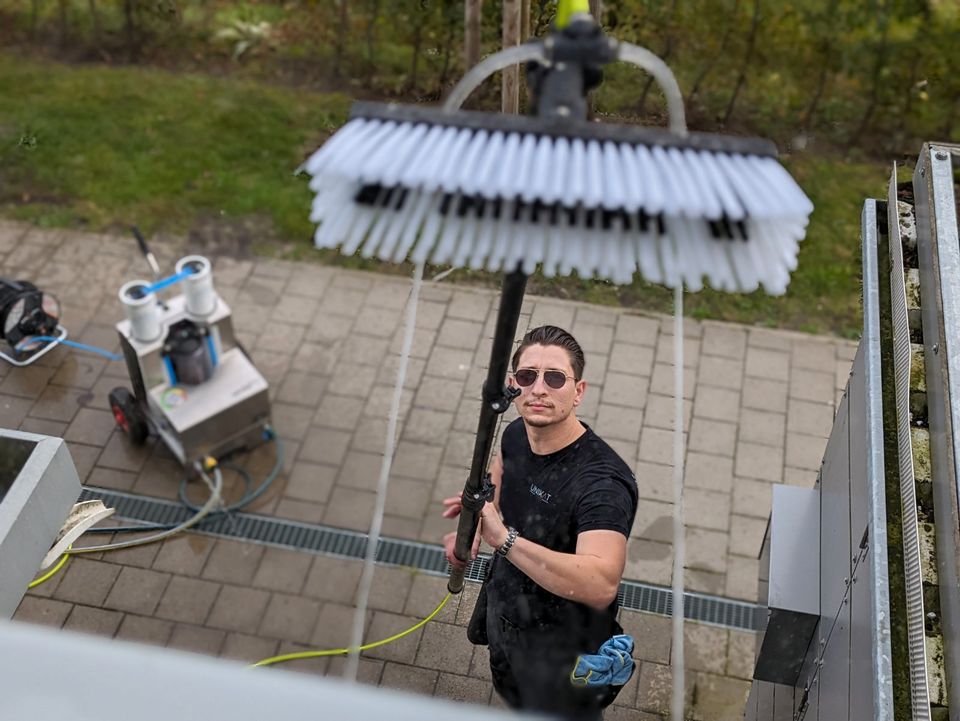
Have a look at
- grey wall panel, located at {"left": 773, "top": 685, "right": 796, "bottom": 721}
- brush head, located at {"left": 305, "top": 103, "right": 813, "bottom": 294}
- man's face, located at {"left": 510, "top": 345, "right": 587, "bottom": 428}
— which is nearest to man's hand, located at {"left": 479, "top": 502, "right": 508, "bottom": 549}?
man's face, located at {"left": 510, "top": 345, "right": 587, "bottom": 428}

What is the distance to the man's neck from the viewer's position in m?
3.07

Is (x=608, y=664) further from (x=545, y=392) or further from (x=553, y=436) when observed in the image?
(x=545, y=392)

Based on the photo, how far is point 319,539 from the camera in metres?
5.30

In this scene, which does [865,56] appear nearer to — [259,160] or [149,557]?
[259,160]

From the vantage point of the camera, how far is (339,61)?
8711 mm

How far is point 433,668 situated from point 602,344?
2830 mm

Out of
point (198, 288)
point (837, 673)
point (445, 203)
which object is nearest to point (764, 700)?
point (837, 673)

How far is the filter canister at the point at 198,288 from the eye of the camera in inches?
199

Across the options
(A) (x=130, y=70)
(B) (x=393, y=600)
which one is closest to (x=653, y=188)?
(B) (x=393, y=600)

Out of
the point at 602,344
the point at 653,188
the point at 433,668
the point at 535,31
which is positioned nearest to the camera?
the point at 653,188

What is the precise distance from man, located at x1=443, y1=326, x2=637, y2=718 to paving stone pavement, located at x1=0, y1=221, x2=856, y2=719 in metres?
0.49

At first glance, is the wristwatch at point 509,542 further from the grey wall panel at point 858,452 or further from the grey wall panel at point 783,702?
the grey wall panel at point 783,702

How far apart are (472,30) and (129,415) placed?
318cm

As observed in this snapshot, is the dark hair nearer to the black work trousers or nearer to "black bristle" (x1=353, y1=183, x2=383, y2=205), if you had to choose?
the black work trousers
